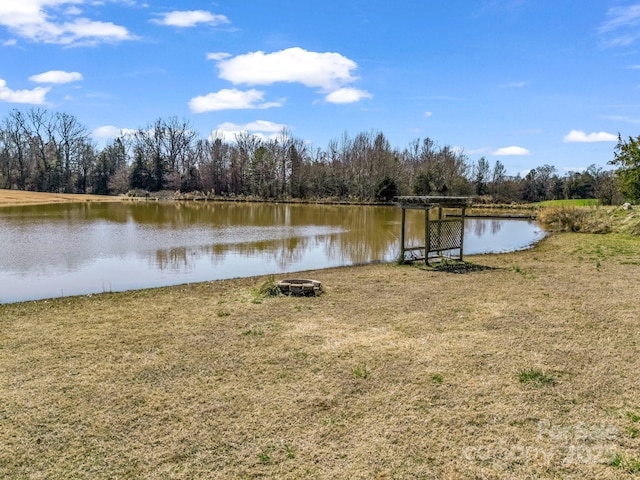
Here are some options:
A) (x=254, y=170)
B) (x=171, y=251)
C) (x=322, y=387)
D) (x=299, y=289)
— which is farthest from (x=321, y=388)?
(x=254, y=170)

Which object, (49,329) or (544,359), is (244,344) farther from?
(544,359)

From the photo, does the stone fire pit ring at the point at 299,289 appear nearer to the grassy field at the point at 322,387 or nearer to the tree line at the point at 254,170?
the grassy field at the point at 322,387

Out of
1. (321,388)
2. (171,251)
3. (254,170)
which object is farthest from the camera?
(254,170)

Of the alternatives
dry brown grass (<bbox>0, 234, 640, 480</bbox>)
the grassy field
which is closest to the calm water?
the grassy field

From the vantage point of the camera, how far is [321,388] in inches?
159

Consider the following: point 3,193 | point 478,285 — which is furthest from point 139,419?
point 3,193

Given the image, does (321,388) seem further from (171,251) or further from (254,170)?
(254,170)

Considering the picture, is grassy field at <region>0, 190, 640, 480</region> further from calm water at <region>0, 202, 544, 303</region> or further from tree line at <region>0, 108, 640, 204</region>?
tree line at <region>0, 108, 640, 204</region>

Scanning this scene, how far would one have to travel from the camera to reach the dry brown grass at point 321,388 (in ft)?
9.84

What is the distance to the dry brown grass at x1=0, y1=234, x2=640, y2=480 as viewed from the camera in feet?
9.84

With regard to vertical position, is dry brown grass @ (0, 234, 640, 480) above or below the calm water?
below

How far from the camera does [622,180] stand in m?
21.6

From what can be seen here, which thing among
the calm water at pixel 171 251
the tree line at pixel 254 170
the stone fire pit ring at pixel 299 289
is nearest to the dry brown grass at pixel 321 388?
the stone fire pit ring at pixel 299 289

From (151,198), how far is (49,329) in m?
51.1
